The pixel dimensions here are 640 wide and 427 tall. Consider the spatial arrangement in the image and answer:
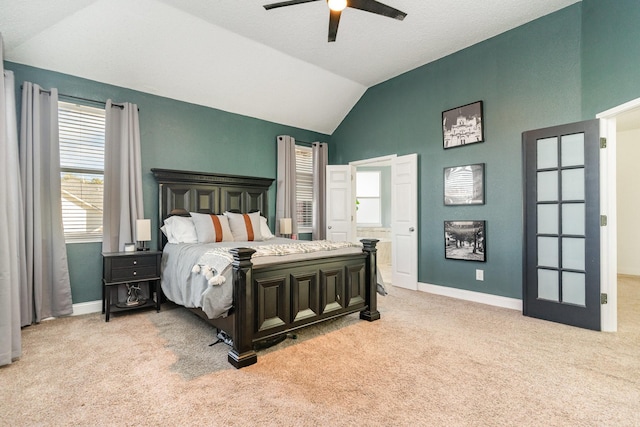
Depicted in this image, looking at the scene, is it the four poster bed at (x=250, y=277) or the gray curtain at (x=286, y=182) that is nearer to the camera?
the four poster bed at (x=250, y=277)

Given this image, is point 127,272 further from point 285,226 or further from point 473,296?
point 473,296

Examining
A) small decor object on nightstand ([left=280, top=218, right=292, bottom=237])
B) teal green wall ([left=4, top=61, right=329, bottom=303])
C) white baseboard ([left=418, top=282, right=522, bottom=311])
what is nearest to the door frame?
white baseboard ([left=418, top=282, right=522, bottom=311])

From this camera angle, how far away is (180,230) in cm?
393

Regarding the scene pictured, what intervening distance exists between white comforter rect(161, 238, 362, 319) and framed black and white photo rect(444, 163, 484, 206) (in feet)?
5.86

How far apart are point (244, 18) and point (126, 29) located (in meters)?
1.25

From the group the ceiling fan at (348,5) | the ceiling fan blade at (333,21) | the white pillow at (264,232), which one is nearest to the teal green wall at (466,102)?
the white pillow at (264,232)

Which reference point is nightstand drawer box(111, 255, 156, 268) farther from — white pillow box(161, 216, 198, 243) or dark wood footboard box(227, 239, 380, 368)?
dark wood footboard box(227, 239, 380, 368)

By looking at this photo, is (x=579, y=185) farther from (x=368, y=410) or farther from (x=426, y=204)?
(x=368, y=410)

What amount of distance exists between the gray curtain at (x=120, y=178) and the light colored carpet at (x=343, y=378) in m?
1.06

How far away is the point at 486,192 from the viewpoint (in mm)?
4117

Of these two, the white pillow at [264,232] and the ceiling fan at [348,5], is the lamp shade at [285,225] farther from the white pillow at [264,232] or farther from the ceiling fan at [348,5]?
the ceiling fan at [348,5]

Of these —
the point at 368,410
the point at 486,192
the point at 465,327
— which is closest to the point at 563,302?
the point at 465,327

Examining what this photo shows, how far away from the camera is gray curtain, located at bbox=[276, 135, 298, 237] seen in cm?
543

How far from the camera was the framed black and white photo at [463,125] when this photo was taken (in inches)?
164
